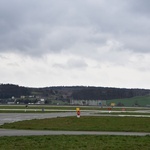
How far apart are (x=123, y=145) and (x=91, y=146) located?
153 centimetres

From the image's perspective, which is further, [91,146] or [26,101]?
[26,101]

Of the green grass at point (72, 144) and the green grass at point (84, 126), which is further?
the green grass at point (84, 126)

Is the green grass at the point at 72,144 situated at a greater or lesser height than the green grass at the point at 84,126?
lesser

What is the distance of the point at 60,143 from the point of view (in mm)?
17500

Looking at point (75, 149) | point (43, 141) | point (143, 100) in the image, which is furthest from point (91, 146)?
point (143, 100)

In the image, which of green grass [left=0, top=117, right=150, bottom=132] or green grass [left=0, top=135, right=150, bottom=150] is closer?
green grass [left=0, top=135, right=150, bottom=150]

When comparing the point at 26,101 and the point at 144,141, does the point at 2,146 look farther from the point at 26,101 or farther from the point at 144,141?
the point at 26,101

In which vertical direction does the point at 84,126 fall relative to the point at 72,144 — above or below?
above

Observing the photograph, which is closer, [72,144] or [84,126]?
[72,144]

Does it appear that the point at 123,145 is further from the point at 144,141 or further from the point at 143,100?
the point at 143,100

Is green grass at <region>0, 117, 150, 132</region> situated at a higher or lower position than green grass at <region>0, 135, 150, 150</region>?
higher

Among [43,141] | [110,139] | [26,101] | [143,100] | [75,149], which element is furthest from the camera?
[26,101]

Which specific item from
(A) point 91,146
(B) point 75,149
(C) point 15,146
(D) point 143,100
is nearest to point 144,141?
(A) point 91,146

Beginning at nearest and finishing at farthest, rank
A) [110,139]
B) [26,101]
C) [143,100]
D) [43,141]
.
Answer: [43,141] → [110,139] → [143,100] → [26,101]
